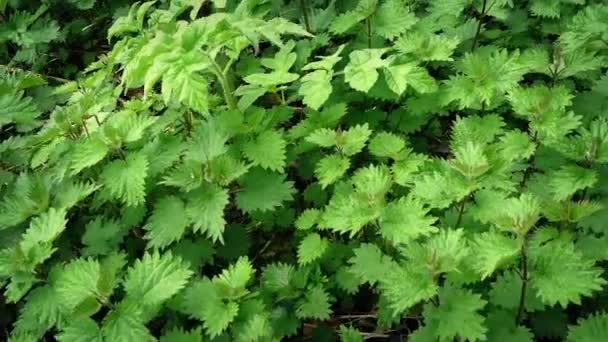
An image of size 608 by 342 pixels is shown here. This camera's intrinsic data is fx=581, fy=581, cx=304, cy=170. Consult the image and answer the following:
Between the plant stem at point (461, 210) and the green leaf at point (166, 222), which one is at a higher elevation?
the plant stem at point (461, 210)

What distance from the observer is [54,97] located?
3021mm

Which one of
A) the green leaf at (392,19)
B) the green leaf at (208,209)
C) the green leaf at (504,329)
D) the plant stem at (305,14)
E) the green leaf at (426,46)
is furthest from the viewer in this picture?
the plant stem at (305,14)

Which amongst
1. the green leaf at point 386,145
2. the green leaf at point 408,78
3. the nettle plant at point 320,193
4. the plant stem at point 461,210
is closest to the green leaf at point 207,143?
the nettle plant at point 320,193

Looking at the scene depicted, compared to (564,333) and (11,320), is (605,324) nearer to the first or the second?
(564,333)

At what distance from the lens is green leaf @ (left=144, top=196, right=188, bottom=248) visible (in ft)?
6.39

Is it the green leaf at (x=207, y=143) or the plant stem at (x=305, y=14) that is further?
the plant stem at (x=305, y=14)

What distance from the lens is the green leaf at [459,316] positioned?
156 centimetres

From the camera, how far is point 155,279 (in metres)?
1.82

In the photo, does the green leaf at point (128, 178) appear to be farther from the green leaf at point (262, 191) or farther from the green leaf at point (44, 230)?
the green leaf at point (262, 191)

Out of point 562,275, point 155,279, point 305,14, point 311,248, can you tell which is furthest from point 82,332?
point 305,14

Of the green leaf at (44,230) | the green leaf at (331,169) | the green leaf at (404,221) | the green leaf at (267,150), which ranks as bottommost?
the green leaf at (44,230)

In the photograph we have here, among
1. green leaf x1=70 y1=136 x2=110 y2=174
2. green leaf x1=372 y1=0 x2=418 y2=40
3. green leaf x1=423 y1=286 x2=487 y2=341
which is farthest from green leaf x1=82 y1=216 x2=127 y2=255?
green leaf x1=372 y1=0 x2=418 y2=40

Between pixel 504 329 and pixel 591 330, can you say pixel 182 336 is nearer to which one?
pixel 504 329

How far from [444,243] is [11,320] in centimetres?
167
